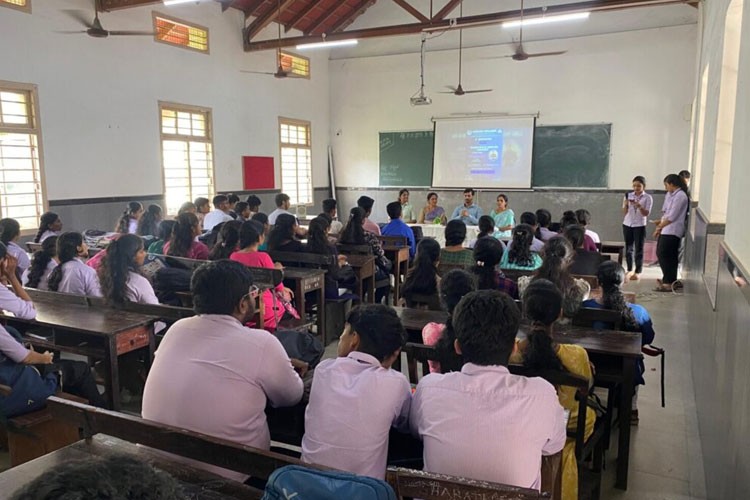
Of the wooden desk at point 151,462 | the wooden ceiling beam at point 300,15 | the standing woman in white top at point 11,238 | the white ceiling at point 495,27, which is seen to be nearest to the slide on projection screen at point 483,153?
the white ceiling at point 495,27

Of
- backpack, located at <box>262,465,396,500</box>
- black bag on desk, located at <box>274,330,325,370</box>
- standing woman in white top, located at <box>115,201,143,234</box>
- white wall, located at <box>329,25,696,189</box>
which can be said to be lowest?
black bag on desk, located at <box>274,330,325,370</box>

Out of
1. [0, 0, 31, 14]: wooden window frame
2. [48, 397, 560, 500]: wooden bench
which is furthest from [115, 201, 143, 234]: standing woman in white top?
[48, 397, 560, 500]: wooden bench

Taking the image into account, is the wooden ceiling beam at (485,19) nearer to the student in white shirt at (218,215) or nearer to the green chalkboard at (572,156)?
the green chalkboard at (572,156)

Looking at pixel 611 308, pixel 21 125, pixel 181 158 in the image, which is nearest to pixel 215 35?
pixel 181 158

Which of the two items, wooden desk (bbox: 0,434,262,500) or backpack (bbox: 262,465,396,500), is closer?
backpack (bbox: 262,465,396,500)

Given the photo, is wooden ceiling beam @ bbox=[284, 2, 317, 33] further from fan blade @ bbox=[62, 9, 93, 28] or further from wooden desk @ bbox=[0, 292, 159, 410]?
wooden desk @ bbox=[0, 292, 159, 410]

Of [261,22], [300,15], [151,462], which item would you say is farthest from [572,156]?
[151,462]

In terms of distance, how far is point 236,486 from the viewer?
1.36 meters

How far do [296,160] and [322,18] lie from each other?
278cm

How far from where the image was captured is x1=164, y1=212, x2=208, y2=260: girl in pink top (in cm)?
430

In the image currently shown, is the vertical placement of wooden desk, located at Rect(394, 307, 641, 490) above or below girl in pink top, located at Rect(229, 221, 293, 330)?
below

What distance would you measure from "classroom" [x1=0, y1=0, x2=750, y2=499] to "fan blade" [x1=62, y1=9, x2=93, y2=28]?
0.07 ft

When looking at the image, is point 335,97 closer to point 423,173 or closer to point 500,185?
point 423,173

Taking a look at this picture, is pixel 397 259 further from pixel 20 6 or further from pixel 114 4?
pixel 20 6
